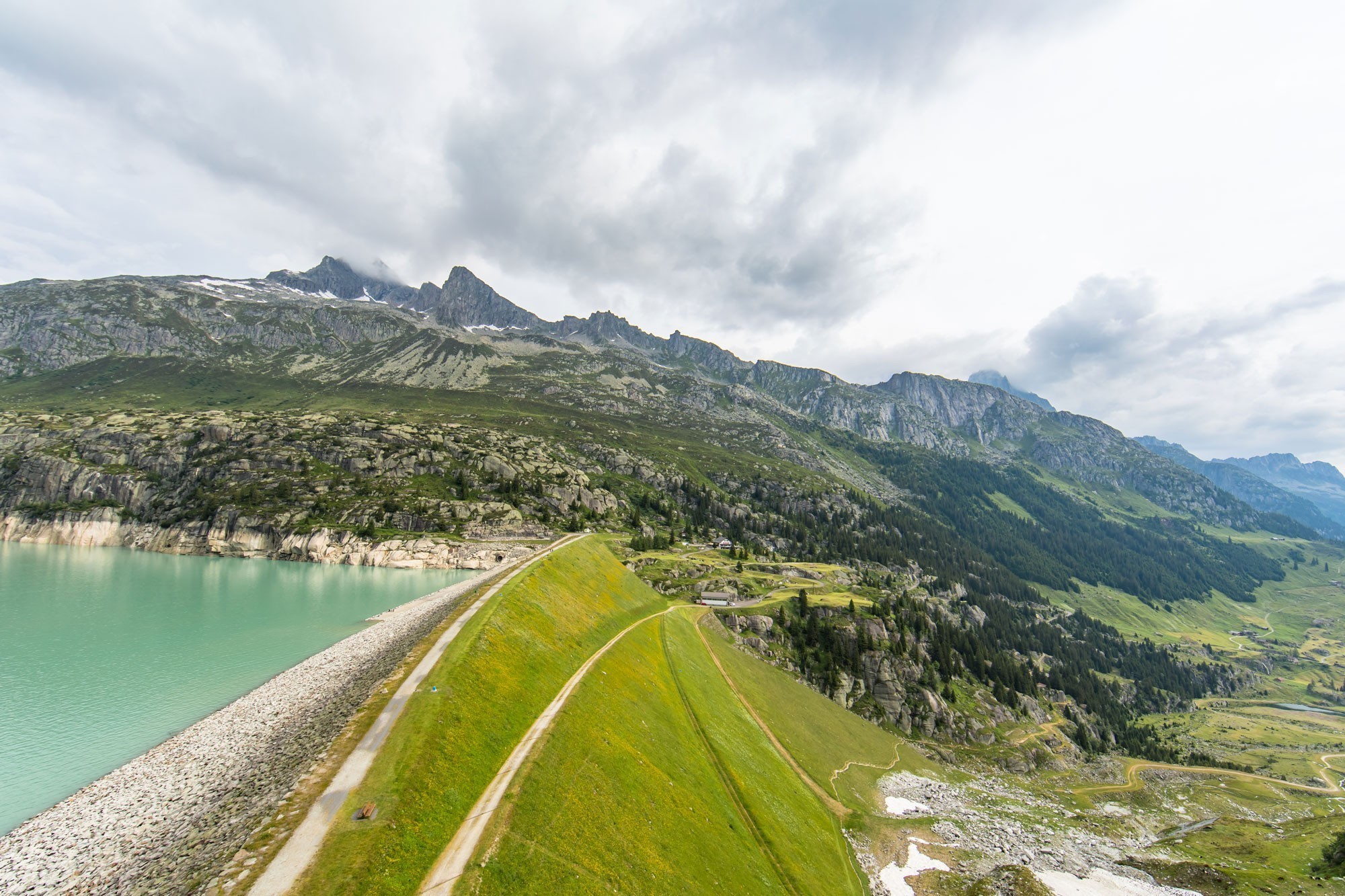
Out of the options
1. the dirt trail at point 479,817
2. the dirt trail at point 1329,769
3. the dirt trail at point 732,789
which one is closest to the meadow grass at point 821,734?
the dirt trail at point 732,789

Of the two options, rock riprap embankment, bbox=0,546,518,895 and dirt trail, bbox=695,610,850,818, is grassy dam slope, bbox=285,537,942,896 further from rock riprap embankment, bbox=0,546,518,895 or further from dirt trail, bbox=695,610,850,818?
rock riprap embankment, bbox=0,546,518,895

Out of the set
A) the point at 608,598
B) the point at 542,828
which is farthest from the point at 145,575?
the point at 542,828

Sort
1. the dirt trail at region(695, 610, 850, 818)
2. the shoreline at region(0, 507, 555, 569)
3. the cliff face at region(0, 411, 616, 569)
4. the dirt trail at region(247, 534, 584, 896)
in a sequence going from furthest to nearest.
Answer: the cliff face at region(0, 411, 616, 569) → the shoreline at region(0, 507, 555, 569) → the dirt trail at region(695, 610, 850, 818) → the dirt trail at region(247, 534, 584, 896)

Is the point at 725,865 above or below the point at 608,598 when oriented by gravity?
below

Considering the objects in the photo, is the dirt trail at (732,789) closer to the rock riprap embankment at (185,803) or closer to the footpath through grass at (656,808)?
the footpath through grass at (656,808)

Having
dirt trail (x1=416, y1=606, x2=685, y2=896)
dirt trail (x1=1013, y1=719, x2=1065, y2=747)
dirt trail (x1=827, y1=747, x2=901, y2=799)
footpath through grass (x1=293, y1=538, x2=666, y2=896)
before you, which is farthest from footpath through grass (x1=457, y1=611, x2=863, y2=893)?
dirt trail (x1=1013, y1=719, x2=1065, y2=747)

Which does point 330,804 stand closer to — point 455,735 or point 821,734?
point 455,735

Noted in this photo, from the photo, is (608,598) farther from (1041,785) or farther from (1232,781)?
(1232,781)
